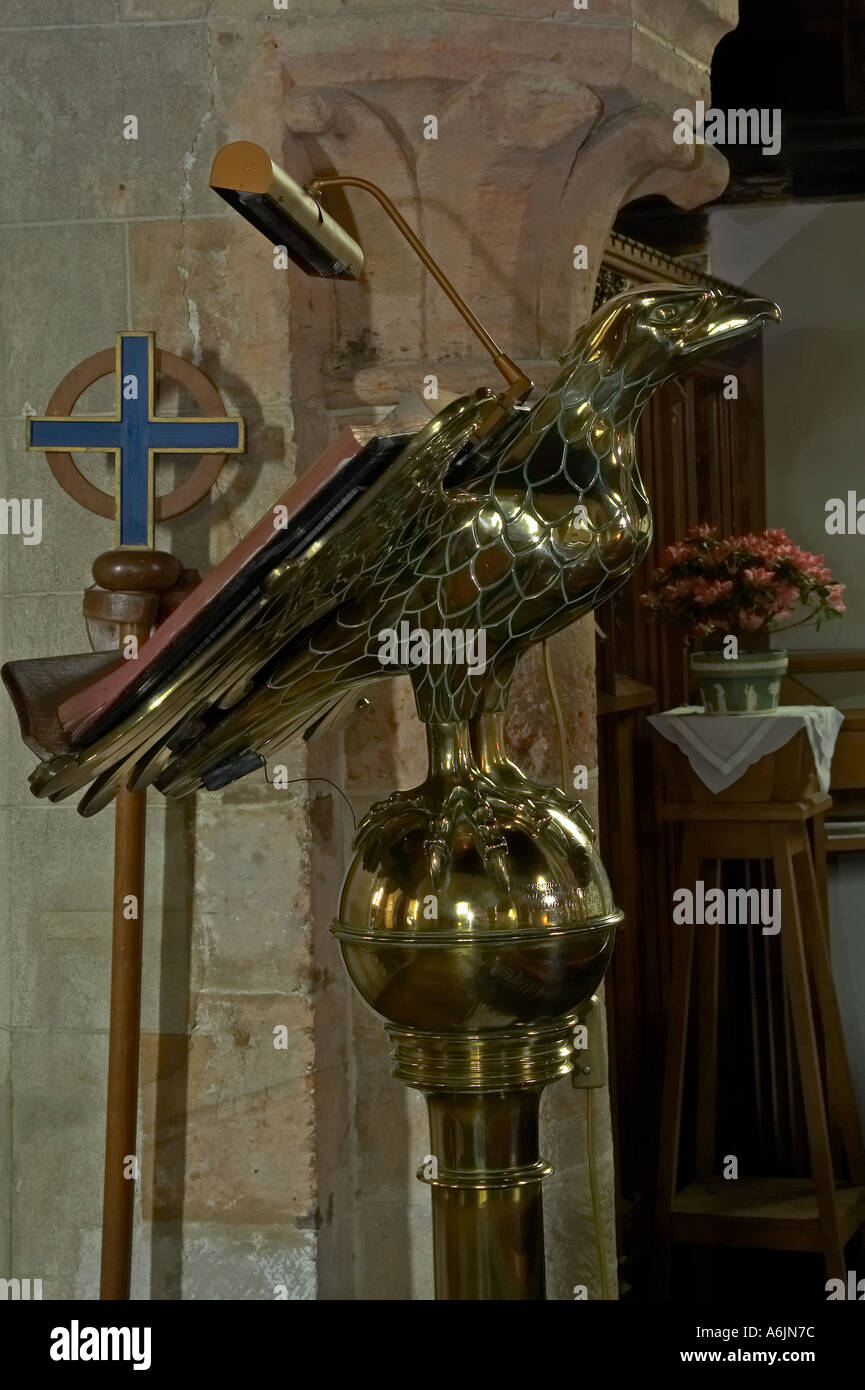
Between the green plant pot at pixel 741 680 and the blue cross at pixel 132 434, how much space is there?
72.2 inches

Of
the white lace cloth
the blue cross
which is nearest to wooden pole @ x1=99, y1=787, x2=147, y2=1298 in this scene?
the blue cross

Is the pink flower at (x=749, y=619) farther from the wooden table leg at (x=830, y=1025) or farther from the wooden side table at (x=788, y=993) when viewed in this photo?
the wooden table leg at (x=830, y=1025)

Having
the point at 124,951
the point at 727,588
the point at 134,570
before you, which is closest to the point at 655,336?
the point at 134,570

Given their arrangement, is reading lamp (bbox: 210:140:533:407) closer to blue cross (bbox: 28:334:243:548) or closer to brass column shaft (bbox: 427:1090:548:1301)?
blue cross (bbox: 28:334:243:548)

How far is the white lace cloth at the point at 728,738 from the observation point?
3129mm

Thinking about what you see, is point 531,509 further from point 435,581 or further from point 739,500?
point 739,500

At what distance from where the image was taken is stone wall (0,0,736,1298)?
1.65m

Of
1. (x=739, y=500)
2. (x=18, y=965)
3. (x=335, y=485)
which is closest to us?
(x=335, y=485)

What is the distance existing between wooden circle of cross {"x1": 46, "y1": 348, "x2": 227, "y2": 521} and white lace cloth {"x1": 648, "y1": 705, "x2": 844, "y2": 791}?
5.73 ft

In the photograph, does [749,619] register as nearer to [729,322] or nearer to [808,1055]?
[808,1055]

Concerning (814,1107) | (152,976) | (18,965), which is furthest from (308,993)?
(814,1107)

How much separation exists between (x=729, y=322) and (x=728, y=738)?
6.89ft
